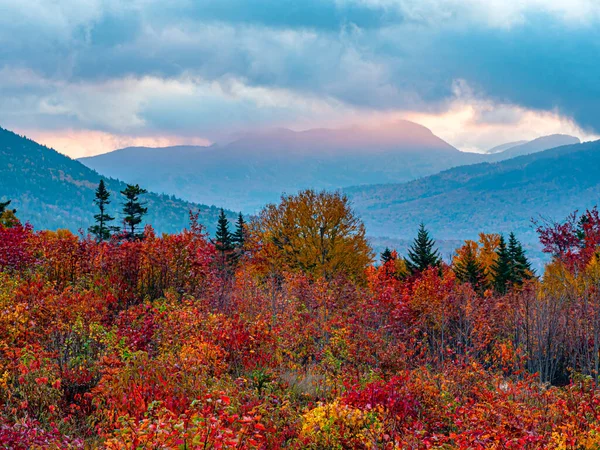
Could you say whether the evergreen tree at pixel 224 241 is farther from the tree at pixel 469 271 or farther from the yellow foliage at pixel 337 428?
the yellow foliage at pixel 337 428

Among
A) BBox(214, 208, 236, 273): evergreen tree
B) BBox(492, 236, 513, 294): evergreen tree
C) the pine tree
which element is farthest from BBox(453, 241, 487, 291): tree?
BBox(214, 208, 236, 273): evergreen tree

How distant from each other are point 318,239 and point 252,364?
91.1 feet

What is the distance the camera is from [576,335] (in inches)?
525

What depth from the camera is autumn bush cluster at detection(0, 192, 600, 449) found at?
259 inches

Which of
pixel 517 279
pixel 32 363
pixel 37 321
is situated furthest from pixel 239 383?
pixel 517 279

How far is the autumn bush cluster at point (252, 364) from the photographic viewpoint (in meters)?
6.57

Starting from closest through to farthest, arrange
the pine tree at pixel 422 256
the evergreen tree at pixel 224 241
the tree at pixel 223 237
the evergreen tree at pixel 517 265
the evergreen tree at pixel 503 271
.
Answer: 1. the pine tree at pixel 422 256
2. the evergreen tree at pixel 503 271
3. the evergreen tree at pixel 517 265
4. the evergreen tree at pixel 224 241
5. the tree at pixel 223 237

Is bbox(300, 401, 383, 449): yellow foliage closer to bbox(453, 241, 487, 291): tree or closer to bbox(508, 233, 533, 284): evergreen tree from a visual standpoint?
bbox(453, 241, 487, 291): tree

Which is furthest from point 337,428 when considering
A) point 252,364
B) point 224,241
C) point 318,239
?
point 224,241

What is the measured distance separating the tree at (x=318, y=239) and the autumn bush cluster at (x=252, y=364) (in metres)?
15.5

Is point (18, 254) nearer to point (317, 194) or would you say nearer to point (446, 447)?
point (446, 447)

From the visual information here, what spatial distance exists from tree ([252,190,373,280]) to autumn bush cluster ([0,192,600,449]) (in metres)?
15.5

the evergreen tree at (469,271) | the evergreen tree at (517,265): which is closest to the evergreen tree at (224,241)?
the evergreen tree at (469,271)

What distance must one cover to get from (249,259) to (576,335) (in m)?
29.3
